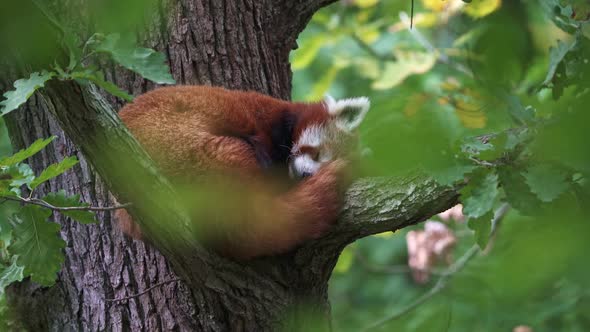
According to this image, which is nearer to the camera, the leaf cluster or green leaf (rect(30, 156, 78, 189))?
green leaf (rect(30, 156, 78, 189))

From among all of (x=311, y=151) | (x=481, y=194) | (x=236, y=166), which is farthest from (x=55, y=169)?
(x=311, y=151)

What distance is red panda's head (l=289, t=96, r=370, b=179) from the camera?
290 centimetres

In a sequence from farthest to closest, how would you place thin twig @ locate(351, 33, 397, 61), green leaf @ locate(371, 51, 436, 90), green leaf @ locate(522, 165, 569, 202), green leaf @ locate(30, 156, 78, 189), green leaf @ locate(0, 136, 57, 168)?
thin twig @ locate(351, 33, 397, 61) < green leaf @ locate(371, 51, 436, 90) < green leaf @ locate(30, 156, 78, 189) < green leaf @ locate(0, 136, 57, 168) < green leaf @ locate(522, 165, 569, 202)

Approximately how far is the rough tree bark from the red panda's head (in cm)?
22

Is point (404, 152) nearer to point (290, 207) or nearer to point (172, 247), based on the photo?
point (172, 247)

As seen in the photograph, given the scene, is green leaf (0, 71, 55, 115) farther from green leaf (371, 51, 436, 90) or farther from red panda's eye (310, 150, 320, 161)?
green leaf (371, 51, 436, 90)

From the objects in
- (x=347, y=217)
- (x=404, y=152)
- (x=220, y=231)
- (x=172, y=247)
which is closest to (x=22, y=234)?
(x=172, y=247)

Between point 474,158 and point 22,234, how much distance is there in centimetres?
127

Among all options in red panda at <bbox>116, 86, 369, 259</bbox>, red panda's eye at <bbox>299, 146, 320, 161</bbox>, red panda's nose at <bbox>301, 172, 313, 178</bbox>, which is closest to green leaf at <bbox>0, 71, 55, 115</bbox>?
red panda at <bbox>116, 86, 369, 259</bbox>

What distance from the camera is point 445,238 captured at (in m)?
3.94

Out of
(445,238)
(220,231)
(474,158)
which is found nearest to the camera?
(474,158)

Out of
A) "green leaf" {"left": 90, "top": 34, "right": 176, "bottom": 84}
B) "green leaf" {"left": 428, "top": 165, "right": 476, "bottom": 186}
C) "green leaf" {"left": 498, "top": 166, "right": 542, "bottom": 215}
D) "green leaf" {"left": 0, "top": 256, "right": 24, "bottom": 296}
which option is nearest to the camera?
"green leaf" {"left": 428, "top": 165, "right": 476, "bottom": 186}

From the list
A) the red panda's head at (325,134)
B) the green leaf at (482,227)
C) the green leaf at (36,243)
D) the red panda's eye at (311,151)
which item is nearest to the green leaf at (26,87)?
the green leaf at (36,243)

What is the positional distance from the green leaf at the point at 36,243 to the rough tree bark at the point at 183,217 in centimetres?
26
